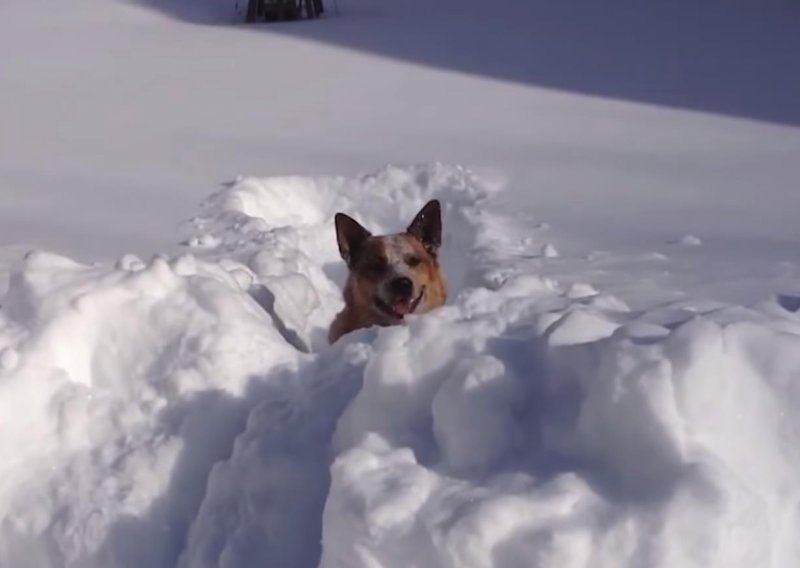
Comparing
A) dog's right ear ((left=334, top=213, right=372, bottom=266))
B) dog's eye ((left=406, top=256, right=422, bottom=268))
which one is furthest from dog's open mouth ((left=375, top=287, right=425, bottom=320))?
dog's right ear ((left=334, top=213, right=372, bottom=266))

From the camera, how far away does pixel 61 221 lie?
595 centimetres

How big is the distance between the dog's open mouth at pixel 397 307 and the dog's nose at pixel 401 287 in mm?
22

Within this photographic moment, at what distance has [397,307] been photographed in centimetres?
425

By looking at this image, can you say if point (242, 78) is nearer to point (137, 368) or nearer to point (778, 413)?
point (137, 368)

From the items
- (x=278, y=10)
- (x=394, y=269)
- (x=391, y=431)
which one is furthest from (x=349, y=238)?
(x=278, y=10)

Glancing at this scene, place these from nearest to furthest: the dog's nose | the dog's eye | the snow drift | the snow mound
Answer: the snow drift < the dog's nose < the dog's eye < the snow mound

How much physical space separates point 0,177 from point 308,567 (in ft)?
16.5

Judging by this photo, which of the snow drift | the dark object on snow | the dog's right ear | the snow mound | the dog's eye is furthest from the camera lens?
the dark object on snow

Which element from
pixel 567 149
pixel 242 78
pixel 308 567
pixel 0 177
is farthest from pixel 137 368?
pixel 242 78

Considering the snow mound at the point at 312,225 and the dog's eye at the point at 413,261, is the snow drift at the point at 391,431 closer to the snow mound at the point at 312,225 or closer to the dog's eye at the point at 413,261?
the dog's eye at the point at 413,261

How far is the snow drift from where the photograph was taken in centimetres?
205

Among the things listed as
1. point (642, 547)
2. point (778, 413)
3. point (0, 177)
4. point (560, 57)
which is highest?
point (778, 413)

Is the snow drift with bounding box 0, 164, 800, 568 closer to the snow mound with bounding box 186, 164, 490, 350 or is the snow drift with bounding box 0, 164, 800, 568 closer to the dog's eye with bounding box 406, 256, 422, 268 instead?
the dog's eye with bounding box 406, 256, 422, 268

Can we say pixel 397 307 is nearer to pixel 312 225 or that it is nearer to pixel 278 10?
pixel 312 225
